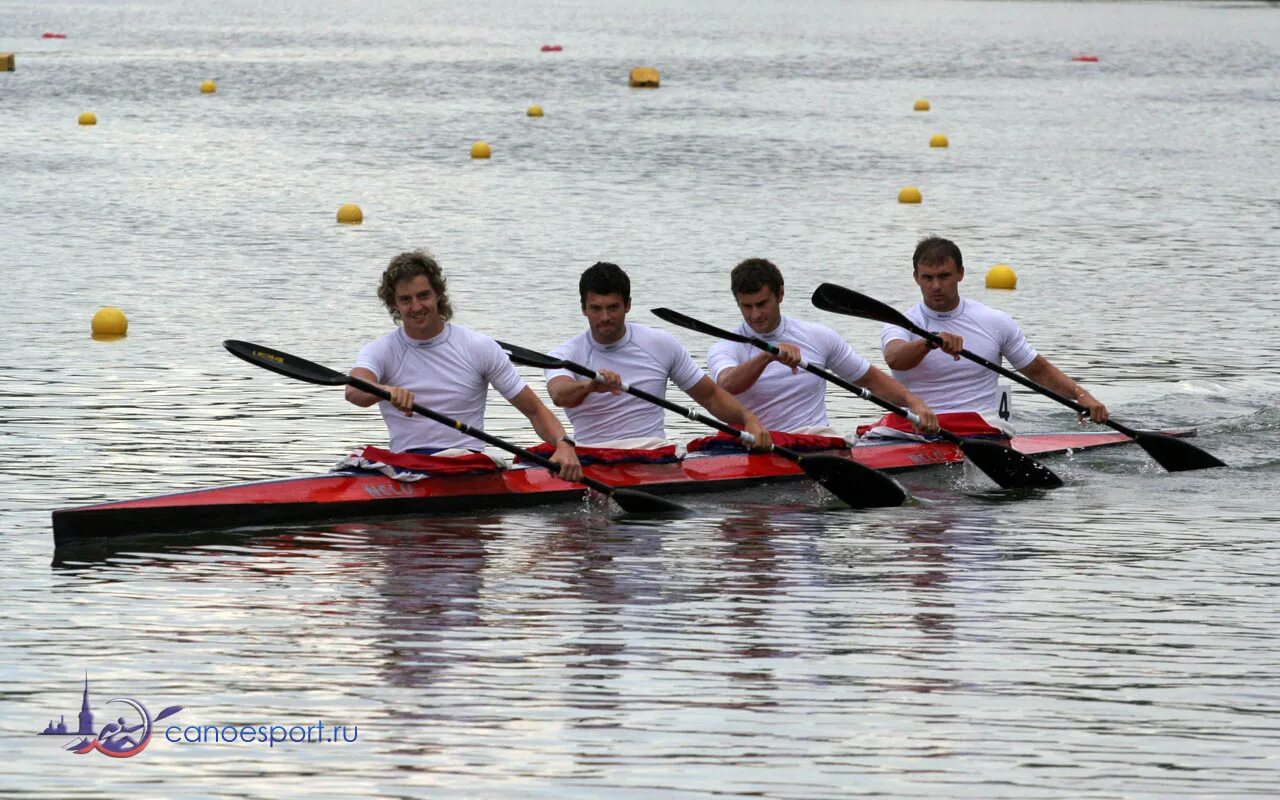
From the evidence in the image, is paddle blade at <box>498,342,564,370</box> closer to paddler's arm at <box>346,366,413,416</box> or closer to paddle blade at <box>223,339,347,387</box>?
paddler's arm at <box>346,366,413,416</box>

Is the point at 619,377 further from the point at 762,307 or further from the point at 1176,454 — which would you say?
the point at 1176,454

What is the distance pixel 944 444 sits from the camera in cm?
1195

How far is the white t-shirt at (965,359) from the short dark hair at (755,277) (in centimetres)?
120

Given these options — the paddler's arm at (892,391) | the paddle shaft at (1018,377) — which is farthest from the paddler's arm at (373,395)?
the paddle shaft at (1018,377)

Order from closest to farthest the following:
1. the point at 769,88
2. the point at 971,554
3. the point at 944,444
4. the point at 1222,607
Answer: the point at 1222,607, the point at 971,554, the point at 944,444, the point at 769,88

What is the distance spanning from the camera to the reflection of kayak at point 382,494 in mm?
9461

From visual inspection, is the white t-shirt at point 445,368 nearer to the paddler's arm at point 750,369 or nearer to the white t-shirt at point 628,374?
Result: the white t-shirt at point 628,374

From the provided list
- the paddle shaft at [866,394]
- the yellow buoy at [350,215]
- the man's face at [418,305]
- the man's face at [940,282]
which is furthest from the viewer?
the yellow buoy at [350,215]

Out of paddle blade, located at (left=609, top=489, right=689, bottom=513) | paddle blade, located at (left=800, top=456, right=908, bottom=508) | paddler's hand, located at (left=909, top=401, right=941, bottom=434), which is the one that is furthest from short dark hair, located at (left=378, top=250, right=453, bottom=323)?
paddler's hand, located at (left=909, top=401, right=941, bottom=434)

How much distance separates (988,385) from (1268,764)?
5835 mm

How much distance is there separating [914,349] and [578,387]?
2.19 metres

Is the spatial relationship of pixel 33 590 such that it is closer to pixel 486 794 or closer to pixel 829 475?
pixel 486 794

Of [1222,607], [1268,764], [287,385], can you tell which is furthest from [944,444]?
[1268,764]

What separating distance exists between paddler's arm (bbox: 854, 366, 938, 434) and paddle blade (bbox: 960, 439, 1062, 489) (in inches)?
12.0
